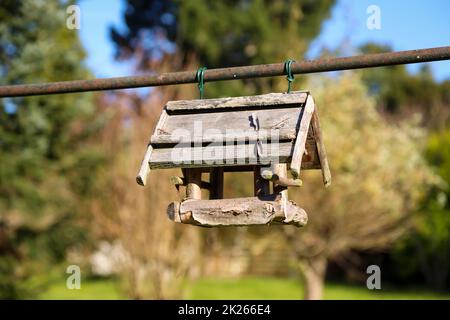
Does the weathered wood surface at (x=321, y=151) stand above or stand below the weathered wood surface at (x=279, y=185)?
above

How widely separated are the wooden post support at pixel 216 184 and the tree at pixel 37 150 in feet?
30.3

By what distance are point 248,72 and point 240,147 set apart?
0.46m

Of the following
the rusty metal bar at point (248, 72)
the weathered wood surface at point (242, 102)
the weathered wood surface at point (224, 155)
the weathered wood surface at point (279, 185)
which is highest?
the rusty metal bar at point (248, 72)

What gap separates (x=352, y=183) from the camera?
1348 centimetres

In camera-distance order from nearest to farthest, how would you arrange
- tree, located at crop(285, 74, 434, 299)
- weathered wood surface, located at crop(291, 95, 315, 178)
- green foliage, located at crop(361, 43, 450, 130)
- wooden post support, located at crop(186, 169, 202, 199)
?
weathered wood surface, located at crop(291, 95, 315, 178) → wooden post support, located at crop(186, 169, 202, 199) → tree, located at crop(285, 74, 434, 299) → green foliage, located at crop(361, 43, 450, 130)

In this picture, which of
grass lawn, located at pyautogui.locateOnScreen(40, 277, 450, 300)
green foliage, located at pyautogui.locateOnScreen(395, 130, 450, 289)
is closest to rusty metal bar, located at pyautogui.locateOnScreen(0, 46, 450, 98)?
grass lawn, located at pyautogui.locateOnScreen(40, 277, 450, 300)

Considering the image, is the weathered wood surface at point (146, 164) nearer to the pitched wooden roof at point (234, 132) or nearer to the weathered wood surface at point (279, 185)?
the pitched wooden roof at point (234, 132)

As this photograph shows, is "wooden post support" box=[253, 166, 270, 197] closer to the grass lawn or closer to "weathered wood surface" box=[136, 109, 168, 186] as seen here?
"weathered wood surface" box=[136, 109, 168, 186]

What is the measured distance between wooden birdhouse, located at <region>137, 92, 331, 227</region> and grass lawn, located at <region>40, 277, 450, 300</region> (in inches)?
548

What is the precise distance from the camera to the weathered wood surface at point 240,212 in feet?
9.49

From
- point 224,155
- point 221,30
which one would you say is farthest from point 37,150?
point 221,30

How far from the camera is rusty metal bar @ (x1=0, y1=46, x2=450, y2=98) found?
2.99 meters

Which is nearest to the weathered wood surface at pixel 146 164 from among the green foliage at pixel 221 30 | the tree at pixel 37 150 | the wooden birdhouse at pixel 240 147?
the wooden birdhouse at pixel 240 147

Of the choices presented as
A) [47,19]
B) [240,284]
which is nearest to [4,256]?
[47,19]
